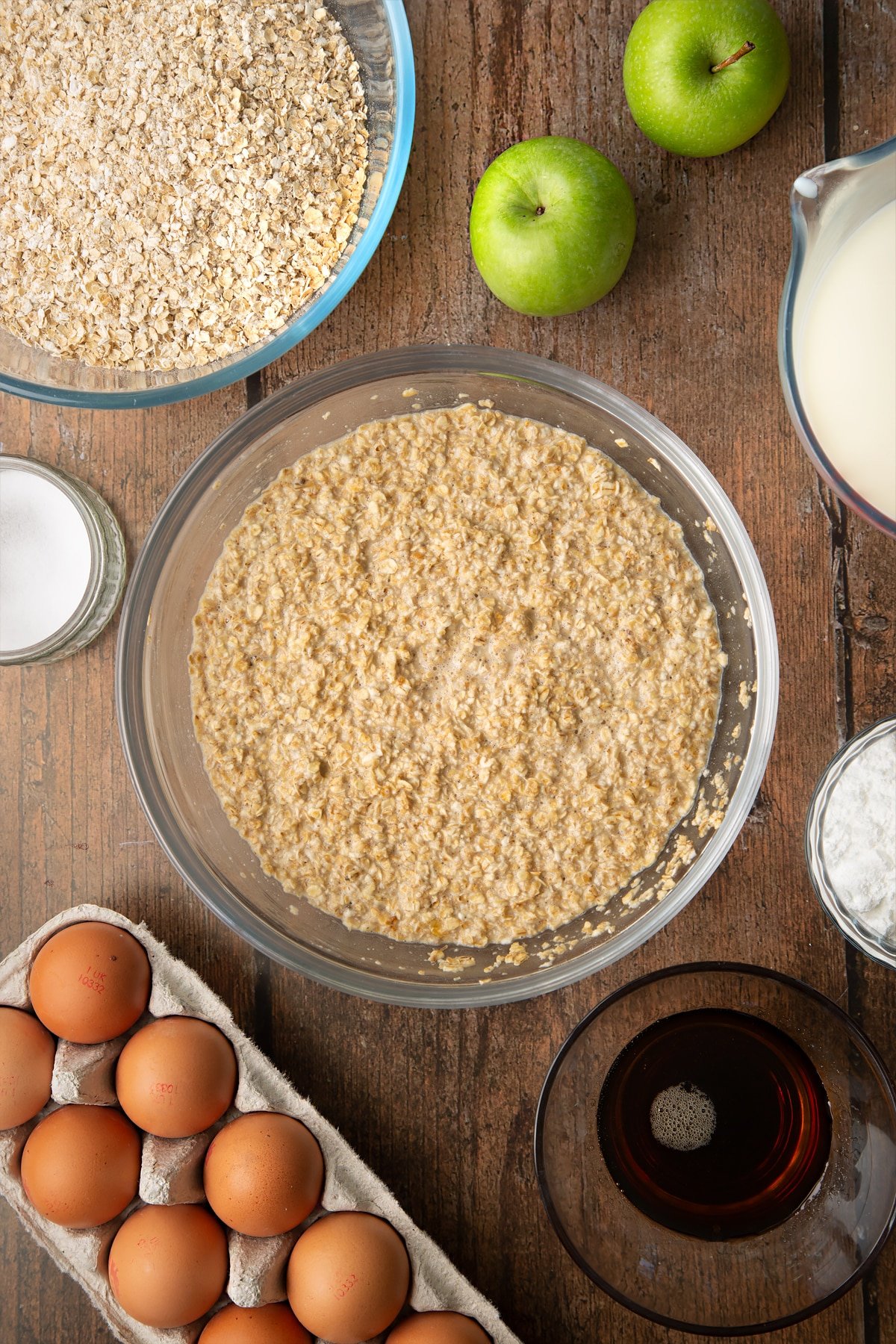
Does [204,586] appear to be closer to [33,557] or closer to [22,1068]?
[33,557]

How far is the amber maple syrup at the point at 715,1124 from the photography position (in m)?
1.29

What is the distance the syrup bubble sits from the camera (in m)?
1.32

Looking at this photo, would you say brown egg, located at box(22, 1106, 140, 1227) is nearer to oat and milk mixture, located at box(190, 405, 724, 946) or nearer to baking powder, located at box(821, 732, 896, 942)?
oat and milk mixture, located at box(190, 405, 724, 946)

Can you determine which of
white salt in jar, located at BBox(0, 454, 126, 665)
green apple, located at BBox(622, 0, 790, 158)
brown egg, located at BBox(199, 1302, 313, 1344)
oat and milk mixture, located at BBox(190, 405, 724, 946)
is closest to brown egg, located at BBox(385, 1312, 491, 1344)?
brown egg, located at BBox(199, 1302, 313, 1344)

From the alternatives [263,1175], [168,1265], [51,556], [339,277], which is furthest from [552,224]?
[168,1265]

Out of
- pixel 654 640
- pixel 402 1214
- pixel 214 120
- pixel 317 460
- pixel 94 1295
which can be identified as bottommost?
pixel 94 1295

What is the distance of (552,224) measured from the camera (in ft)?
3.97

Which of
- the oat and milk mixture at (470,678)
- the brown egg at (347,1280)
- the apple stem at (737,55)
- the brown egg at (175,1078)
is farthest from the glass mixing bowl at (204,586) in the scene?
the apple stem at (737,55)

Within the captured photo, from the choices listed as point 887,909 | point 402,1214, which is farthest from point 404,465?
point 402,1214

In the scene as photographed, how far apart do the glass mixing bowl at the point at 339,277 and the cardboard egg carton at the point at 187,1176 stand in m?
0.69

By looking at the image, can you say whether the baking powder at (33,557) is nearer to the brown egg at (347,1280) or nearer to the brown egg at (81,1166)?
the brown egg at (81,1166)

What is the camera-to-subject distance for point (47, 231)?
1316 mm

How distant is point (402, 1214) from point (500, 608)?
2.58ft

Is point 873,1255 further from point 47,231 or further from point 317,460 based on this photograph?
point 47,231
